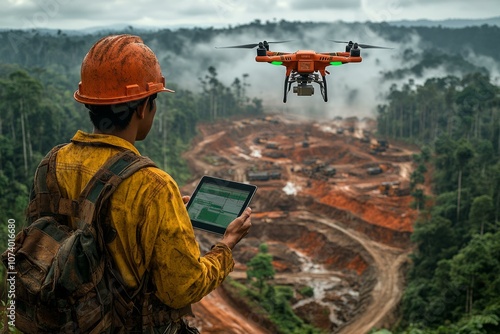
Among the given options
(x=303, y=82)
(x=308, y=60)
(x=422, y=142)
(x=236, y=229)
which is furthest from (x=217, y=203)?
(x=422, y=142)

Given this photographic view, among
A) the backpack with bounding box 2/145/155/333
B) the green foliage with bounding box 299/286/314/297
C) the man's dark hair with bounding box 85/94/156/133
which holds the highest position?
the man's dark hair with bounding box 85/94/156/133

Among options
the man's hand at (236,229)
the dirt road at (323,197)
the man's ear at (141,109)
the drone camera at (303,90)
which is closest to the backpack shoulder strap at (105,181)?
the man's ear at (141,109)

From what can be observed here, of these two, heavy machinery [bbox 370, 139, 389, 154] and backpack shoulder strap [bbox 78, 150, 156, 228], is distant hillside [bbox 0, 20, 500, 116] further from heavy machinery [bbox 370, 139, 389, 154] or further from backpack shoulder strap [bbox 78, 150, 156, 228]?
backpack shoulder strap [bbox 78, 150, 156, 228]

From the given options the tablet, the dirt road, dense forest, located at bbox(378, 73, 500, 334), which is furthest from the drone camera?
the dirt road

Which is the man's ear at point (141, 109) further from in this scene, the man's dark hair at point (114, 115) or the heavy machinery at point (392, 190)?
the heavy machinery at point (392, 190)

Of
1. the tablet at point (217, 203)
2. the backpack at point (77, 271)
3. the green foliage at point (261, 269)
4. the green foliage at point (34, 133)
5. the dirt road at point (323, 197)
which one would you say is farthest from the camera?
the green foliage at point (34, 133)

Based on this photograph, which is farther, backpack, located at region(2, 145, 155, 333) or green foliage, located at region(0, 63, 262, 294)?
green foliage, located at region(0, 63, 262, 294)
